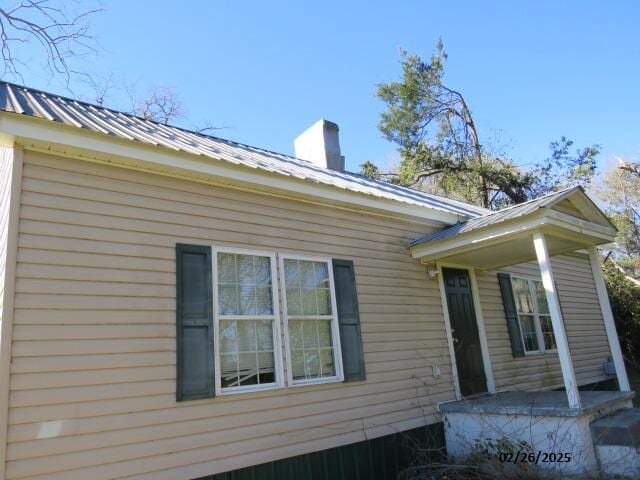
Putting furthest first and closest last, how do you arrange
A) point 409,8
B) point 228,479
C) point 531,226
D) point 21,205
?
1. point 409,8
2. point 531,226
3. point 228,479
4. point 21,205

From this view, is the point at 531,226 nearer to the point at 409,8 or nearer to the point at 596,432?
the point at 596,432

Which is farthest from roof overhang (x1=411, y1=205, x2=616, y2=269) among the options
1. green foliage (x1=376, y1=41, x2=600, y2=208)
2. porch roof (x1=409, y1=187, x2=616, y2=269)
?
green foliage (x1=376, y1=41, x2=600, y2=208)

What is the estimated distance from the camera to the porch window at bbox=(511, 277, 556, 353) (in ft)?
27.6

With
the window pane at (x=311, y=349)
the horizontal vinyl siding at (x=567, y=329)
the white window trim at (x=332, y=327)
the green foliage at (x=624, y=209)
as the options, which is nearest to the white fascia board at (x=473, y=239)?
Answer: the white window trim at (x=332, y=327)

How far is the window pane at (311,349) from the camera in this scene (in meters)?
5.04

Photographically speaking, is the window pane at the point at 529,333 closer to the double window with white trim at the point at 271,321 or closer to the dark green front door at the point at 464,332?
the dark green front door at the point at 464,332

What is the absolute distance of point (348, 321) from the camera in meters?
5.53

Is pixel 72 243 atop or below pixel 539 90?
below

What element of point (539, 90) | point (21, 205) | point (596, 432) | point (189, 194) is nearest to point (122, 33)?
point (189, 194)

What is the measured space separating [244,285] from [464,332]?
3.89m

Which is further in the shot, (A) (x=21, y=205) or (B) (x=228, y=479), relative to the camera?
(B) (x=228, y=479)

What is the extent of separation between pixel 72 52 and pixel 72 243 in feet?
18.2

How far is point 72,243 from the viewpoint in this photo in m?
3.88

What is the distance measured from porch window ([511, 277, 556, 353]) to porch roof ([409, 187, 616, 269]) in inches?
58.0
